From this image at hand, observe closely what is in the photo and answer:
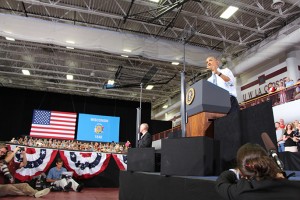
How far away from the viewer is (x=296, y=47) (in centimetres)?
759

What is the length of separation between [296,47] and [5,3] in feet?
31.0

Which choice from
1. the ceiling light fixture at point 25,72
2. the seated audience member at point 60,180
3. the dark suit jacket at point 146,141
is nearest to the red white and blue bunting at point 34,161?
the seated audience member at point 60,180

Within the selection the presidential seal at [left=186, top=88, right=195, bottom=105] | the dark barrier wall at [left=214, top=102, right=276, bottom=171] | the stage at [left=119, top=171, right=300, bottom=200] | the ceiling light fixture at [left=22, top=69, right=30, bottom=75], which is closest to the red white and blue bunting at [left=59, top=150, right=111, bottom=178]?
the stage at [left=119, top=171, right=300, bottom=200]

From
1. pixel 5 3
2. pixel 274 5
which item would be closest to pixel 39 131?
pixel 5 3

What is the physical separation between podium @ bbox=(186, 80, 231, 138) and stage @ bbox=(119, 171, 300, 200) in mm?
564

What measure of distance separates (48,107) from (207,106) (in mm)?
13525

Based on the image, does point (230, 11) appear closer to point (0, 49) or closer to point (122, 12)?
point (122, 12)

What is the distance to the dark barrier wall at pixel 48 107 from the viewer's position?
43.7ft

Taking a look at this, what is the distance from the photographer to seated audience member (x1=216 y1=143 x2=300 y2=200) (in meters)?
0.99

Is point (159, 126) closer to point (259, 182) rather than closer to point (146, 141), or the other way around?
point (146, 141)

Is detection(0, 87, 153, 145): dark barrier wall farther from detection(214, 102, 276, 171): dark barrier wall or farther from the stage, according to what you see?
detection(214, 102, 276, 171): dark barrier wall

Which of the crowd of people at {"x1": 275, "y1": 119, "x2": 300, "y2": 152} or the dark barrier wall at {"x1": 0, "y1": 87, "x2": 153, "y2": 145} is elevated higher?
the dark barrier wall at {"x1": 0, "y1": 87, "x2": 153, "y2": 145}

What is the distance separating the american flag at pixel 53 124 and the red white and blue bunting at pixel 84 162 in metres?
6.39

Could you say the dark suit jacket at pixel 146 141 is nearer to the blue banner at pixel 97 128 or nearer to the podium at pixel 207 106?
the podium at pixel 207 106
